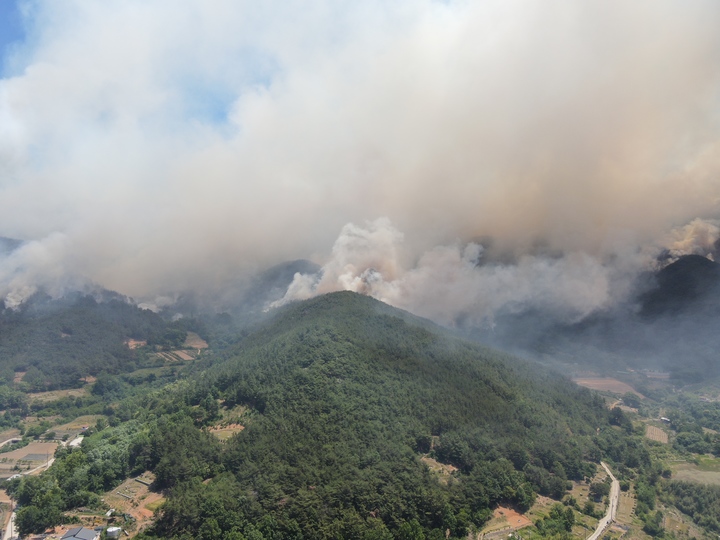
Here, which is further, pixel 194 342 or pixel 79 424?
pixel 194 342

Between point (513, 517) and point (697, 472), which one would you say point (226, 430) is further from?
point (697, 472)

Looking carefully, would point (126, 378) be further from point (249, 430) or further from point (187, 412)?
point (249, 430)

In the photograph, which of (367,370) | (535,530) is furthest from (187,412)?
(535,530)

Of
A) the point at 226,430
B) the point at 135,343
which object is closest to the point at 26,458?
the point at 226,430

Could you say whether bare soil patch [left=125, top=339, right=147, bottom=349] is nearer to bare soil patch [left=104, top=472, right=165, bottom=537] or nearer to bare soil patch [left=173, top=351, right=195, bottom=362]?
bare soil patch [left=173, top=351, right=195, bottom=362]

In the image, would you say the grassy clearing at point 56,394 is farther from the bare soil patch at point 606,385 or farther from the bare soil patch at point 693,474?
the bare soil patch at point 693,474
